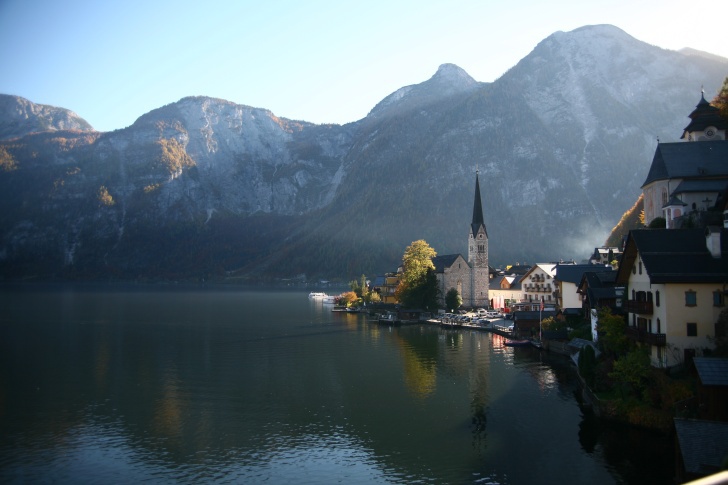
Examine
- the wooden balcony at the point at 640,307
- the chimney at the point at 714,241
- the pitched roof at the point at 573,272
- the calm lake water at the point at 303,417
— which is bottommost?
the calm lake water at the point at 303,417

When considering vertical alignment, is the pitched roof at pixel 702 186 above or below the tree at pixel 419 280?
above

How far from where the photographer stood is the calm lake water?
30062mm

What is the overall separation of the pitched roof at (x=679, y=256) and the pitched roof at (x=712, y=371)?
752 cm

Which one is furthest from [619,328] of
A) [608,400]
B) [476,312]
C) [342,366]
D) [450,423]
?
[476,312]

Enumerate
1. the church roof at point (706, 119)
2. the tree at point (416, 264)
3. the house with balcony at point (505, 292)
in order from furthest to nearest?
1. the house with balcony at point (505, 292)
2. the tree at point (416, 264)
3. the church roof at point (706, 119)

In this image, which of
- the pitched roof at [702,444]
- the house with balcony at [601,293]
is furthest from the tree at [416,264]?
the pitched roof at [702,444]

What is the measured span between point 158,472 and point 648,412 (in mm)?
27897

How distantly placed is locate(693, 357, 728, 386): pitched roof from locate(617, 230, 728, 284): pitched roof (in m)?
7.52

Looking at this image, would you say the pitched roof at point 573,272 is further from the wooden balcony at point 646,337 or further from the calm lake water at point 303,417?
the wooden balcony at point 646,337

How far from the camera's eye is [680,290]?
3591 cm

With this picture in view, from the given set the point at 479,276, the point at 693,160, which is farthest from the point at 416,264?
the point at 693,160

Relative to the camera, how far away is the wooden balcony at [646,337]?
3588 cm

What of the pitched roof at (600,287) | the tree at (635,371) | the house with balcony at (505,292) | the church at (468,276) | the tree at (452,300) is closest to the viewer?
the tree at (635,371)

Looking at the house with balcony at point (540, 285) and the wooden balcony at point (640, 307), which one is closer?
the wooden balcony at point (640, 307)
